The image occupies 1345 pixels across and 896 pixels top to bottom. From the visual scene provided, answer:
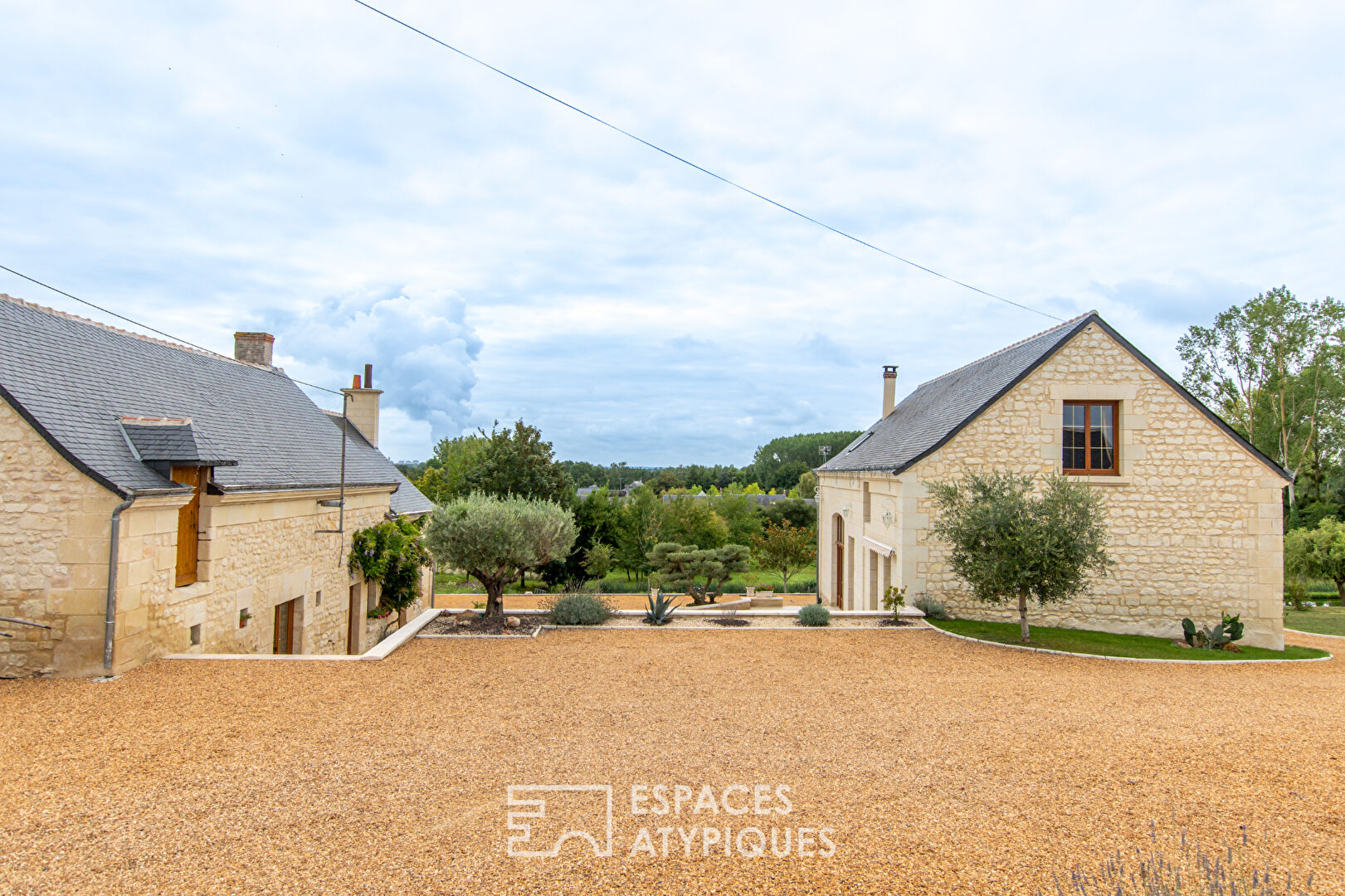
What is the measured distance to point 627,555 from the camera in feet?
102

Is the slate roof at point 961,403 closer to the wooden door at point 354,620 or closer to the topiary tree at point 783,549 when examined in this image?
the topiary tree at point 783,549

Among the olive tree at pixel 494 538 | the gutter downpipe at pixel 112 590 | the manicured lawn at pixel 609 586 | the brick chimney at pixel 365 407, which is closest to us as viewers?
the gutter downpipe at pixel 112 590

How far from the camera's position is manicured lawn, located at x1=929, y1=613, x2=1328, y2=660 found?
1065cm

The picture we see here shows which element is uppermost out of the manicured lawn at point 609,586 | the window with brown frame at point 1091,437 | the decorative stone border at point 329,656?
the window with brown frame at point 1091,437

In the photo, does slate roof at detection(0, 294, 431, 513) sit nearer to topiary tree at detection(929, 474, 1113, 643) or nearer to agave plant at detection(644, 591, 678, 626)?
agave plant at detection(644, 591, 678, 626)

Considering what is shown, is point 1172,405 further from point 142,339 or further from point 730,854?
point 142,339

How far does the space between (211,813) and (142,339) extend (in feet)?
31.9

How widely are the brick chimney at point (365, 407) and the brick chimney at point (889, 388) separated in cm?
1470

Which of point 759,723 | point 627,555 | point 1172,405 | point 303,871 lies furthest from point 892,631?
point 627,555

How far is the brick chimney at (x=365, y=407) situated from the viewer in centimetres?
1802

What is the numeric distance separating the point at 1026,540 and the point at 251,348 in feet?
53.2

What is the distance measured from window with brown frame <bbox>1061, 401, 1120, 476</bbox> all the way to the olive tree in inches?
372

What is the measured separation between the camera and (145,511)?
7832 mm

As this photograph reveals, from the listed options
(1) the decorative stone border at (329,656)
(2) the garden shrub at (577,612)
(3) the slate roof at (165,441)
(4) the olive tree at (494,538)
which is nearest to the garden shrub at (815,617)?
(2) the garden shrub at (577,612)
